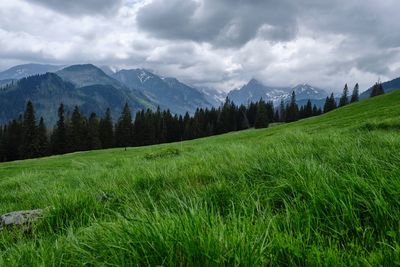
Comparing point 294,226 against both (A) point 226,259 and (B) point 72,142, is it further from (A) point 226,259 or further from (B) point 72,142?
(B) point 72,142

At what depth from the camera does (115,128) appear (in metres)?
116

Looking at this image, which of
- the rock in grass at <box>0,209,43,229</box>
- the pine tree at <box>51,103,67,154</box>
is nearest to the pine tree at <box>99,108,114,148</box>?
the pine tree at <box>51,103,67,154</box>

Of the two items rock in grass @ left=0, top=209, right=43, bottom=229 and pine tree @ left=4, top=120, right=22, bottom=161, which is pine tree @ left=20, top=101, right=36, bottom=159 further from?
rock in grass @ left=0, top=209, right=43, bottom=229

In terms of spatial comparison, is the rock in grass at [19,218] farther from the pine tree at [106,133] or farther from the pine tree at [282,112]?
the pine tree at [282,112]

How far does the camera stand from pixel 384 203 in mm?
2447

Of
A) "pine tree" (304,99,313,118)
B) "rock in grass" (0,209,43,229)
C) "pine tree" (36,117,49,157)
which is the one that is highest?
"pine tree" (304,99,313,118)

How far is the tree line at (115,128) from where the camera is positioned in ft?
313

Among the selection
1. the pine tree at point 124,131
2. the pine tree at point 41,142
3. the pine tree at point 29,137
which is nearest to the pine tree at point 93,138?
the pine tree at point 124,131

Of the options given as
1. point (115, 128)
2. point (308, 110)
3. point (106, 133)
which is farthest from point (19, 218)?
point (308, 110)

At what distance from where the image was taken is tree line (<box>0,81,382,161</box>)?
95294 mm

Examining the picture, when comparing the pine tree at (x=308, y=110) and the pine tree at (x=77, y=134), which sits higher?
the pine tree at (x=308, y=110)

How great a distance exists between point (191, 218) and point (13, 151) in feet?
381

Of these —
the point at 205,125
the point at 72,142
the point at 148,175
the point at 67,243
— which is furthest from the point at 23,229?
the point at 205,125

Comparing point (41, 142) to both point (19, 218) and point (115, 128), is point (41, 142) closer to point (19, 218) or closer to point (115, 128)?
point (115, 128)
